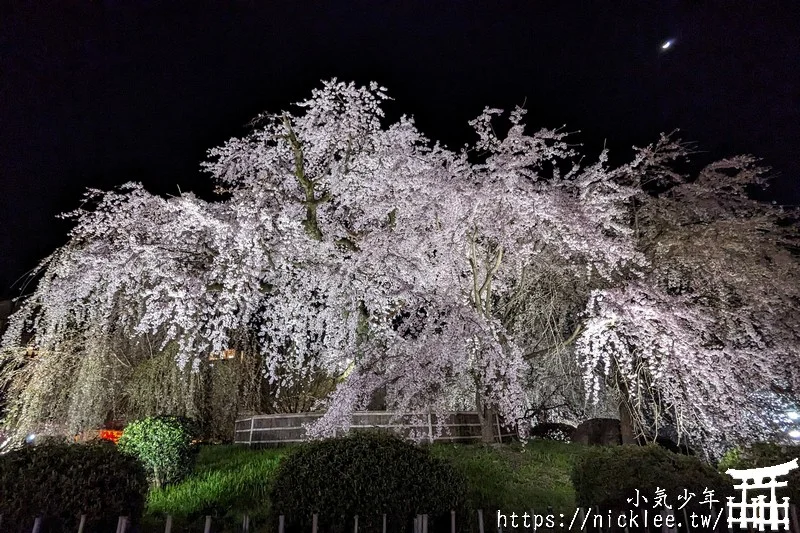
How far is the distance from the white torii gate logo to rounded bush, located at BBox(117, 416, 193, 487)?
7169 millimetres

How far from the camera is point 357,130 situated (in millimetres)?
10469

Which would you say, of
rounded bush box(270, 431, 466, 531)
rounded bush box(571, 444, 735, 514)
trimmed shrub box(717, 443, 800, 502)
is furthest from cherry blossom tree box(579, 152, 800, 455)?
rounded bush box(270, 431, 466, 531)

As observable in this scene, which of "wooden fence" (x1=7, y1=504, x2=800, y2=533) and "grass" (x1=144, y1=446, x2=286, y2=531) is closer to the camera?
"wooden fence" (x1=7, y1=504, x2=800, y2=533)

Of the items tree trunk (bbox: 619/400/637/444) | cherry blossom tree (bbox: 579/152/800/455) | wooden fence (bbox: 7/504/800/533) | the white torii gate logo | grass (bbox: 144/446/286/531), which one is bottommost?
grass (bbox: 144/446/286/531)

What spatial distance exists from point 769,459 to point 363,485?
15.7ft

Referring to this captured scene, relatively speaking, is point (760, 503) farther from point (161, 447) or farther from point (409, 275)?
point (161, 447)

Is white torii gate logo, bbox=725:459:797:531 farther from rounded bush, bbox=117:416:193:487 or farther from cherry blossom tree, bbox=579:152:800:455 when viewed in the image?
rounded bush, bbox=117:416:193:487

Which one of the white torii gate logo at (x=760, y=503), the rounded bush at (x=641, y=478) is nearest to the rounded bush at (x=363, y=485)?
the rounded bush at (x=641, y=478)

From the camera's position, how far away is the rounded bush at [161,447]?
7.66 meters

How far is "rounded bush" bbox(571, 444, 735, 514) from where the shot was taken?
5.02m

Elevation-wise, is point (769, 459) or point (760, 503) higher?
point (769, 459)

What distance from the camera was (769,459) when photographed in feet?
19.5

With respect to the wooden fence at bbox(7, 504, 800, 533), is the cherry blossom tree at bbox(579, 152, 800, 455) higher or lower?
higher

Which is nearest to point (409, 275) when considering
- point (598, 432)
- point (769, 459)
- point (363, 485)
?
point (363, 485)
